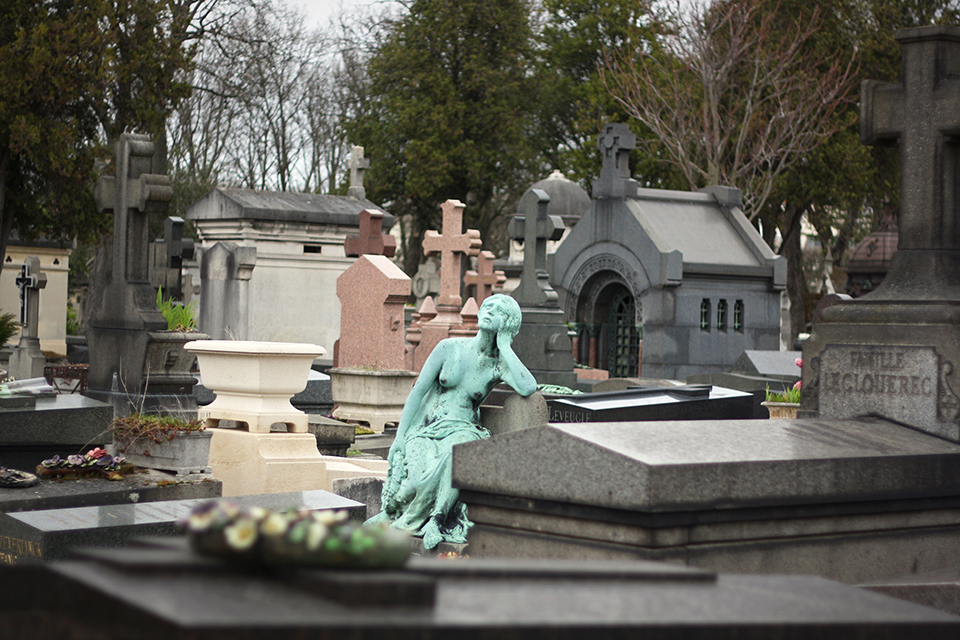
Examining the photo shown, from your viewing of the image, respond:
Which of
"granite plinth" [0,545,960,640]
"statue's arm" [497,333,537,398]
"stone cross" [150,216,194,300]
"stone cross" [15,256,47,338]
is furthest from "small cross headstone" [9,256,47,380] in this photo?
"granite plinth" [0,545,960,640]

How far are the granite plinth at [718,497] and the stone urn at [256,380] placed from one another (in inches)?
172

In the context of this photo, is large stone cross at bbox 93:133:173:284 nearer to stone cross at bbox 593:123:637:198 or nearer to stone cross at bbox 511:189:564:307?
stone cross at bbox 511:189:564:307

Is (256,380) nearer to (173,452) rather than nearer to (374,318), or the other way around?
(173,452)

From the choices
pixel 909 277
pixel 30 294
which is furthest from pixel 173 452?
pixel 30 294

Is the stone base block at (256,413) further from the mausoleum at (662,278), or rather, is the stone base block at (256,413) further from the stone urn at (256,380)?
the mausoleum at (662,278)

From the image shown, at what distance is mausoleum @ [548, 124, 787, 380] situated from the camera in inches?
712

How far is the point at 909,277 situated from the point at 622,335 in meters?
14.5

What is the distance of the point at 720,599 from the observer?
2191mm

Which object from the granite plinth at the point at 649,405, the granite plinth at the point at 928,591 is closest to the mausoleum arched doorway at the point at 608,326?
the granite plinth at the point at 649,405

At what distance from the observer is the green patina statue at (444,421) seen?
5.65 meters

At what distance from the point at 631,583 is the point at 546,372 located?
12.9m

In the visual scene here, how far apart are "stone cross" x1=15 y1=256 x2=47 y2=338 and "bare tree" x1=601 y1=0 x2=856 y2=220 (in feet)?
44.8

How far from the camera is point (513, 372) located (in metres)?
5.57

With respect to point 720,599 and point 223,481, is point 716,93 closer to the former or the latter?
point 223,481
